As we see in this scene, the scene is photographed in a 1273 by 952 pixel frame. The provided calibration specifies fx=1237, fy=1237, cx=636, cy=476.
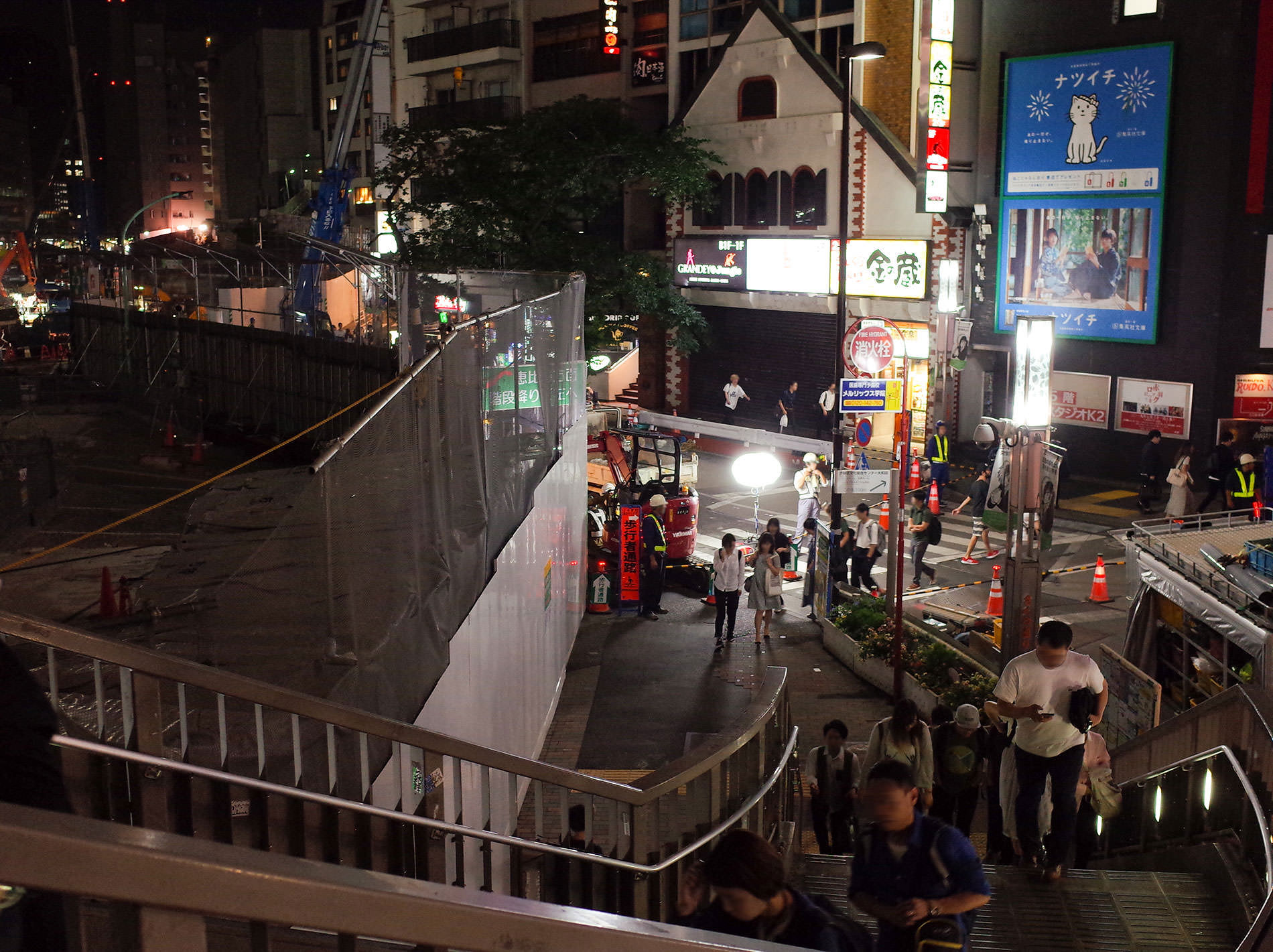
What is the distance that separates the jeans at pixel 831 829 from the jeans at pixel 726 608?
7611 mm

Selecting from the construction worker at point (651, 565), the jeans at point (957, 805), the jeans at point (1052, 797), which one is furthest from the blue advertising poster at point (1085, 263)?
the jeans at point (1052, 797)

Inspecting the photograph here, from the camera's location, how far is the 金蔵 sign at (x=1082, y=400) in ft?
95.0

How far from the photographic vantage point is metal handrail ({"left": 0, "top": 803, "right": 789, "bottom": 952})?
62.9 inches

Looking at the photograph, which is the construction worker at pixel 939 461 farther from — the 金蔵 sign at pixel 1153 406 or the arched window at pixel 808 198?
the arched window at pixel 808 198

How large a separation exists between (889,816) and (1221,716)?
435cm

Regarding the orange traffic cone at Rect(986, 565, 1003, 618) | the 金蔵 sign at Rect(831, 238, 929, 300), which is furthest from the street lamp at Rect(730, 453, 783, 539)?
the 金蔵 sign at Rect(831, 238, 929, 300)

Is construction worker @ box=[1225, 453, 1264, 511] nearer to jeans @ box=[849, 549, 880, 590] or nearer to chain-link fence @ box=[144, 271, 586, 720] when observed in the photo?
jeans @ box=[849, 549, 880, 590]

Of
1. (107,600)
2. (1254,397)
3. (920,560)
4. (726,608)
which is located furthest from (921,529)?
(1254,397)

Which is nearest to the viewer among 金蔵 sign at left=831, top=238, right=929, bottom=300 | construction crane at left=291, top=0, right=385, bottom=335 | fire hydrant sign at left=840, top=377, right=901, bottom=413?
fire hydrant sign at left=840, top=377, right=901, bottom=413

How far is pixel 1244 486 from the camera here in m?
22.3

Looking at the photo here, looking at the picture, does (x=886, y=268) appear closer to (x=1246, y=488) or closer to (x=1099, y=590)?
(x=1246, y=488)

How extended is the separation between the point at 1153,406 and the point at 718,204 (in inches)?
583

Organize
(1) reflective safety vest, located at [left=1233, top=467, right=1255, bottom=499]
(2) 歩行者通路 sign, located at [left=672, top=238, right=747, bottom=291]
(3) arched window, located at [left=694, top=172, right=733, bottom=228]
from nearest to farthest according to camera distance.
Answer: (1) reflective safety vest, located at [left=1233, top=467, right=1255, bottom=499], (2) 歩行者通路 sign, located at [left=672, top=238, right=747, bottom=291], (3) arched window, located at [left=694, top=172, right=733, bottom=228]

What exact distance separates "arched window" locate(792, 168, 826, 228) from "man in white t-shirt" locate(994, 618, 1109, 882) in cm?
2858
